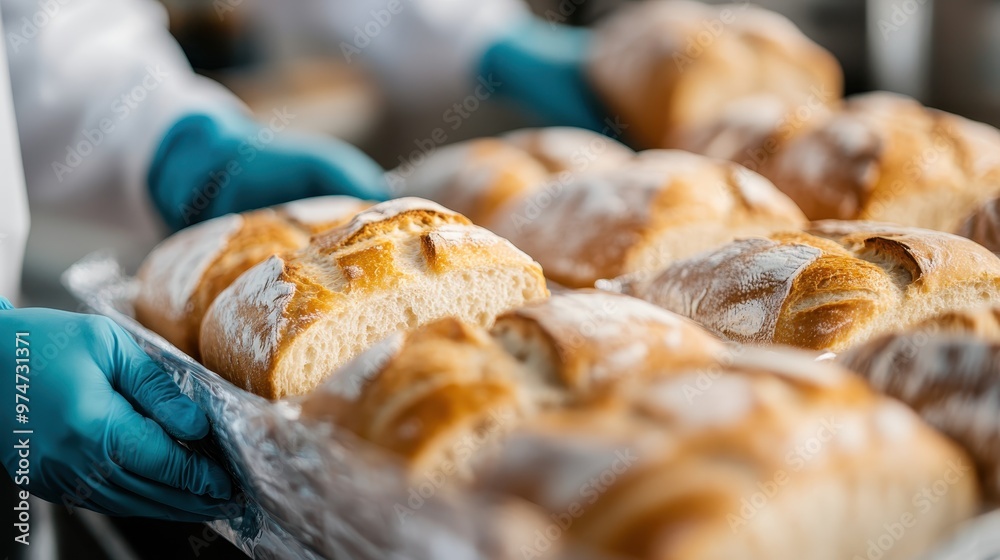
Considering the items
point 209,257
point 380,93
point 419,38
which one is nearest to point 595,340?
point 209,257

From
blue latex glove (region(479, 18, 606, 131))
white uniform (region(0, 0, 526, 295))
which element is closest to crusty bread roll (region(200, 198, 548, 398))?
white uniform (region(0, 0, 526, 295))

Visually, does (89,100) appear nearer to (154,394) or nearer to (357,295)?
(154,394)

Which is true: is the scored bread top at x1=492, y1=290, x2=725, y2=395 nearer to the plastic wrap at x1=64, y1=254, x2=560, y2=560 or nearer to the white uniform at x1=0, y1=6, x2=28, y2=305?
the plastic wrap at x1=64, y1=254, x2=560, y2=560

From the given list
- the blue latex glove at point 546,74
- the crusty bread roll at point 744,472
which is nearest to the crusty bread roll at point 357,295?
the crusty bread roll at point 744,472

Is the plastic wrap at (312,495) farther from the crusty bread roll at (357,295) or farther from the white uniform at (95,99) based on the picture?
the white uniform at (95,99)

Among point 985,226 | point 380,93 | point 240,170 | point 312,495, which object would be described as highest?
point 985,226

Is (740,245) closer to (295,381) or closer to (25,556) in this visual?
(295,381)

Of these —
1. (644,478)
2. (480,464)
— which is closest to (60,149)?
(480,464)
